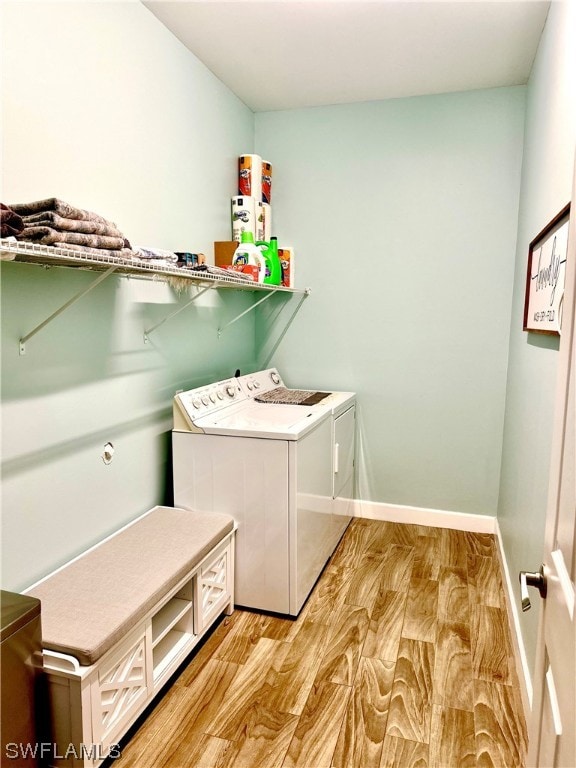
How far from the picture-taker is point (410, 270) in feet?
10.0

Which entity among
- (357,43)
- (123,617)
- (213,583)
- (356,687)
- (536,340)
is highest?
(357,43)

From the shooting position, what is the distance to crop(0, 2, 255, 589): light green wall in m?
1.53

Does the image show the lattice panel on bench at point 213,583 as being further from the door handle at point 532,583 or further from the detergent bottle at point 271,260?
the detergent bottle at point 271,260

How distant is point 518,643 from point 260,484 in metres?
1.13

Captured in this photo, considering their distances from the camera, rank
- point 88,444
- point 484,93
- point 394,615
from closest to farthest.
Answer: point 88,444 → point 394,615 → point 484,93

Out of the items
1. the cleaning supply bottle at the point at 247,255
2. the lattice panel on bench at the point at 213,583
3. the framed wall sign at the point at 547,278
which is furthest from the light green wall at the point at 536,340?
the cleaning supply bottle at the point at 247,255

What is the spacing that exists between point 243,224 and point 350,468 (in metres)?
1.55

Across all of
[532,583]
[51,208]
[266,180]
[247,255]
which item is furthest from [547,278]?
[266,180]

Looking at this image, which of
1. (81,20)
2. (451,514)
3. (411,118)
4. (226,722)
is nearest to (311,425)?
(226,722)

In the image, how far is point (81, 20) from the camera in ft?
5.67

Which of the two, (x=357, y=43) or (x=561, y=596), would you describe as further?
(x=357, y=43)

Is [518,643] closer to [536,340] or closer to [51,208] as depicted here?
[536,340]

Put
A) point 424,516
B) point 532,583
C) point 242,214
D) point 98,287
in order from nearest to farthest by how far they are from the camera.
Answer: point 532,583 < point 98,287 < point 242,214 < point 424,516

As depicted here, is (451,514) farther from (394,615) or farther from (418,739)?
(418,739)
